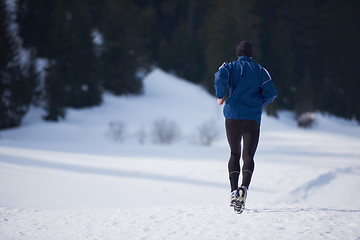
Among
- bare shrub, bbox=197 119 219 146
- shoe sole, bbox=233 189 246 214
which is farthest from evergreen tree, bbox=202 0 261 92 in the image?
shoe sole, bbox=233 189 246 214

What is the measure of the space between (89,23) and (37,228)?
22.4 m

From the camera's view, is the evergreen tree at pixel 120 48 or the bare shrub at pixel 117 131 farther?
the evergreen tree at pixel 120 48

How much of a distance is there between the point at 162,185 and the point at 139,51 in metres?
20.1

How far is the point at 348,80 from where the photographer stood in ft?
84.5

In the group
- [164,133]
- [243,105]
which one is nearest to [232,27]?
[164,133]

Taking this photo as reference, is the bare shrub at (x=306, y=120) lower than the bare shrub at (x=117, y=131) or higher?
higher

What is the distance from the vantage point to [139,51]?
26.4m

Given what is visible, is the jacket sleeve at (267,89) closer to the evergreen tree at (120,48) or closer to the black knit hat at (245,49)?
the black knit hat at (245,49)

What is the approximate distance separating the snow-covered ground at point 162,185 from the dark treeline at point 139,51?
2091mm

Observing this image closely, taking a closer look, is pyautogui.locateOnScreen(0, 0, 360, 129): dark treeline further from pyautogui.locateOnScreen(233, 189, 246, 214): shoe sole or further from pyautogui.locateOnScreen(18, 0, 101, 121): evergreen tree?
pyautogui.locateOnScreen(233, 189, 246, 214): shoe sole

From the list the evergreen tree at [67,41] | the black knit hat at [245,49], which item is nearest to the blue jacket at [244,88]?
the black knit hat at [245,49]

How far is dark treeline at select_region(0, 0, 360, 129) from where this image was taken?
18.7m

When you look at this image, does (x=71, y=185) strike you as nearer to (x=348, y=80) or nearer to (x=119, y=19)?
(x=119, y=19)

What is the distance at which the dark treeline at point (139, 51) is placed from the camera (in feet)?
61.4
